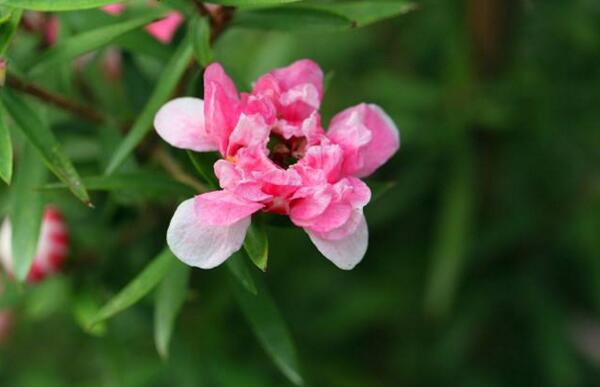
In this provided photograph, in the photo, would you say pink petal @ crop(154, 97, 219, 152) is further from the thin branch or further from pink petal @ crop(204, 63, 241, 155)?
the thin branch

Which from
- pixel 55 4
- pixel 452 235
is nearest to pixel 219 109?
pixel 55 4

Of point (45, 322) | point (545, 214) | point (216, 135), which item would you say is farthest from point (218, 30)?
point (45, 322)

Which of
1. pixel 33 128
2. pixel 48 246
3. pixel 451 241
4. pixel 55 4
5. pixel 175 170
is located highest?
pixel 55 4

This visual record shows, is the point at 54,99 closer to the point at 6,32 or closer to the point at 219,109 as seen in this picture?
the point at 6,32

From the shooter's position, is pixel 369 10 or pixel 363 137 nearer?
pixel 363 137

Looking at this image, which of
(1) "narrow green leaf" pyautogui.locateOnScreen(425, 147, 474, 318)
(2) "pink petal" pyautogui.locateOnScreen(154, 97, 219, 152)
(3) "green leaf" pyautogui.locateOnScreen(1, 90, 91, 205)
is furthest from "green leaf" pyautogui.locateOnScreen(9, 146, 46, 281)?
(1) "narrow green leaf" pyautogui.locateOnScreen(425, 147, 474, 318)

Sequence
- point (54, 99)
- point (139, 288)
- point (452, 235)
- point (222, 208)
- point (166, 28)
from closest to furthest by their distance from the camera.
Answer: point (222, 208)
point (139, 288)
point (54, 99)
point (166, 28)
point (452, 235)
